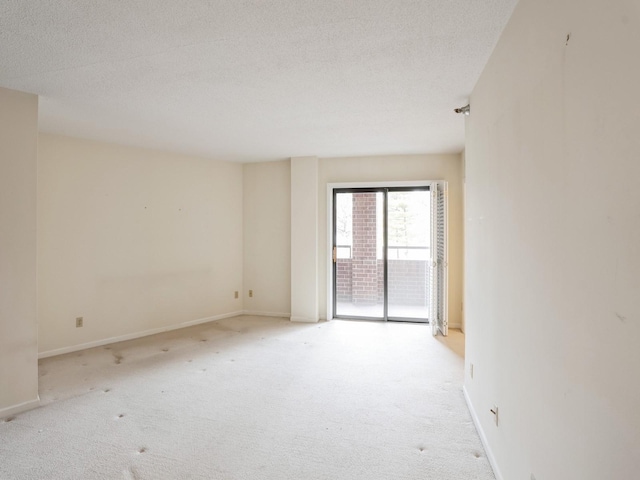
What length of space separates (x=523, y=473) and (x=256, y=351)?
9.44 feet

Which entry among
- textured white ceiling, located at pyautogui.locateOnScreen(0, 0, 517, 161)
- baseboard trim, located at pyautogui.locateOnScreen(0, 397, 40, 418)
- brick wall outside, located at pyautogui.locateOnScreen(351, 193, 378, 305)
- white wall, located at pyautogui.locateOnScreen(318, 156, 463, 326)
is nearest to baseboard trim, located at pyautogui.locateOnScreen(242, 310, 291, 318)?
white wall, located at pyautogui.locateOnScreen(318, 156, 463, 326)

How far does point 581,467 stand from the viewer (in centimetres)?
98

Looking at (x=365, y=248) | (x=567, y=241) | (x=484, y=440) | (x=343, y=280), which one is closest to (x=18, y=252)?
(x=567, y=241)

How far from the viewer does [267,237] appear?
18.0 feet

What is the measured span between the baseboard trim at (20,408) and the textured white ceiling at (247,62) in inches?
93.6

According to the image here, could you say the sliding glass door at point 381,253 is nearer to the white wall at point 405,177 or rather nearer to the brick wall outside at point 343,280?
the brick wall outside at point 343,280

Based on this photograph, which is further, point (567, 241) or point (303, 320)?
point (303, 320)

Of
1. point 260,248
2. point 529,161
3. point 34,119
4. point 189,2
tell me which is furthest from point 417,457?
point 260,248

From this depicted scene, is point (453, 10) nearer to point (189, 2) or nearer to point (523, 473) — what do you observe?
point (189, 2)

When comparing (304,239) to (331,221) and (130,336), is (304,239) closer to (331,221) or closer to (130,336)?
(331,221)

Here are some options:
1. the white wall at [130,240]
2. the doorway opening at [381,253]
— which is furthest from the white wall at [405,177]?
the white wall at [130,240]

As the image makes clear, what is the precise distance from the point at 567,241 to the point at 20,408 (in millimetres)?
3614

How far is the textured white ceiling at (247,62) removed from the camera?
1.66 metres

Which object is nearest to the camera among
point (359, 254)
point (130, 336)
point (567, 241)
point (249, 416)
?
point (567, 241)
